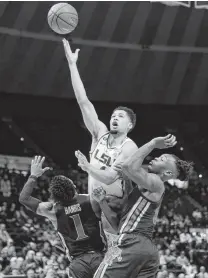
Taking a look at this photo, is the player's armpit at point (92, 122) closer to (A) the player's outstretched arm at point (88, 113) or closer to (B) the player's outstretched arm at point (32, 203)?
(A) the player's outstretched arm at point (88, 113)

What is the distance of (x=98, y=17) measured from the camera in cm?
2303

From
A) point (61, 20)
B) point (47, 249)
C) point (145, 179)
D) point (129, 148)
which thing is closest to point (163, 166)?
point (145, 179)

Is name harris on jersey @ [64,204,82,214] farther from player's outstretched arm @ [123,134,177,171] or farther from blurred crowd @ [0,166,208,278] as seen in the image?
blurred crowd @ [0,166,208,278]

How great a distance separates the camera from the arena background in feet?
73.5

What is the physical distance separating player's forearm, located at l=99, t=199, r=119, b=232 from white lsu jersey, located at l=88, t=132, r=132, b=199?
1.18ft

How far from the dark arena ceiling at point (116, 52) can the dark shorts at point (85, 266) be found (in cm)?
1671

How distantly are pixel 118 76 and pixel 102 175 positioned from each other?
1912cm

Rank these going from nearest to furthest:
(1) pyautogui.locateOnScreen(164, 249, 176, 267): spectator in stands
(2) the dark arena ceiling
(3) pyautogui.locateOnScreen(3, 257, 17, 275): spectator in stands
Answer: (3) pyautogui.locateOnScreen(3, 257, 17, 275): spectator in stands → (1) pyautogui.locateOnScreen(164, 249, 176, 267): spectator in stands → (2) the dark arena ceiling

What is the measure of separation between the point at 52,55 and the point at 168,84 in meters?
A: 4.74

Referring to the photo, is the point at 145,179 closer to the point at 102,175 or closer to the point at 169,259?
the point at 102,175

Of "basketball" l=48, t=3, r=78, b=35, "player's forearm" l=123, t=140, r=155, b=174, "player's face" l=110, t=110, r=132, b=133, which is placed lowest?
"player's forearm" l=123, t=140, r=155, b=174

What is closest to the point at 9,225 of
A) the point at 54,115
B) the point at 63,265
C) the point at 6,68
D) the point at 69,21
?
the point at 63,265

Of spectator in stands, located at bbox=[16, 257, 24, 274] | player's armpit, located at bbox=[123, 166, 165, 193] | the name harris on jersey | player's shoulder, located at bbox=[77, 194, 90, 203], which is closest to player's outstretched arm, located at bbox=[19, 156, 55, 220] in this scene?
the name harris on jersey

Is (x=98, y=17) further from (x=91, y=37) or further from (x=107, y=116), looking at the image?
(x=107, y=116)
